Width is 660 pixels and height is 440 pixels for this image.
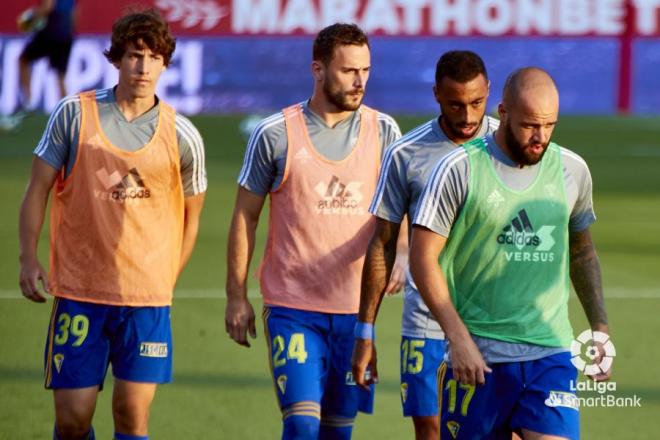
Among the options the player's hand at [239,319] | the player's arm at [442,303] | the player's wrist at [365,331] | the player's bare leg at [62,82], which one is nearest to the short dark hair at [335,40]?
the player's hand at [239,319]

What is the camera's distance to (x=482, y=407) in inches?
249

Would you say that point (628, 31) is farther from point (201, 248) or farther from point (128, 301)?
point (128, 301)

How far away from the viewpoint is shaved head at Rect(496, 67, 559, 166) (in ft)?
20.1

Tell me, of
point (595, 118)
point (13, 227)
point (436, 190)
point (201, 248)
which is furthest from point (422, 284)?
point (595, 118)

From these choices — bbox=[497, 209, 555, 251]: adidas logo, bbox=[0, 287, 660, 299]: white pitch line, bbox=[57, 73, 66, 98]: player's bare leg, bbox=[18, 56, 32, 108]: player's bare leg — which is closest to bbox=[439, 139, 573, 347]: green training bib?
bbox=[497, 209, 555, 251]: adidas logo

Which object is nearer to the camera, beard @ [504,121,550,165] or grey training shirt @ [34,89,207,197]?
beard @ [504,121,550,165]

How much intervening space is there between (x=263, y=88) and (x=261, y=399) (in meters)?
17.9

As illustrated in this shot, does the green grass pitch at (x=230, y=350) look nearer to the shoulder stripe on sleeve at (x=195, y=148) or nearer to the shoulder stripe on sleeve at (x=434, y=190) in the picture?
the shoulder stripe on sleeve at (x=195, y=148)

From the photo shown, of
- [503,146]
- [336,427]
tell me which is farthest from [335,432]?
[503,146]

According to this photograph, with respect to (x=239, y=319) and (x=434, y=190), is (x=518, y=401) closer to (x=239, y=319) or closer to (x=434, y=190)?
(x=434, y=190)

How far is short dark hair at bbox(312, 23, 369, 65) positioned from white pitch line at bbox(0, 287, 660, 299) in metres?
Result: 5.85

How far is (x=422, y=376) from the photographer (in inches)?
299

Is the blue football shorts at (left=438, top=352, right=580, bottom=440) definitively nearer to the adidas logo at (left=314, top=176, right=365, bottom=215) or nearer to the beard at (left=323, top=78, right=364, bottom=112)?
the adidas logo at (left=314, top=176, right=365, bottom=215)

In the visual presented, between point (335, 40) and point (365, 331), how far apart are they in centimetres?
154
